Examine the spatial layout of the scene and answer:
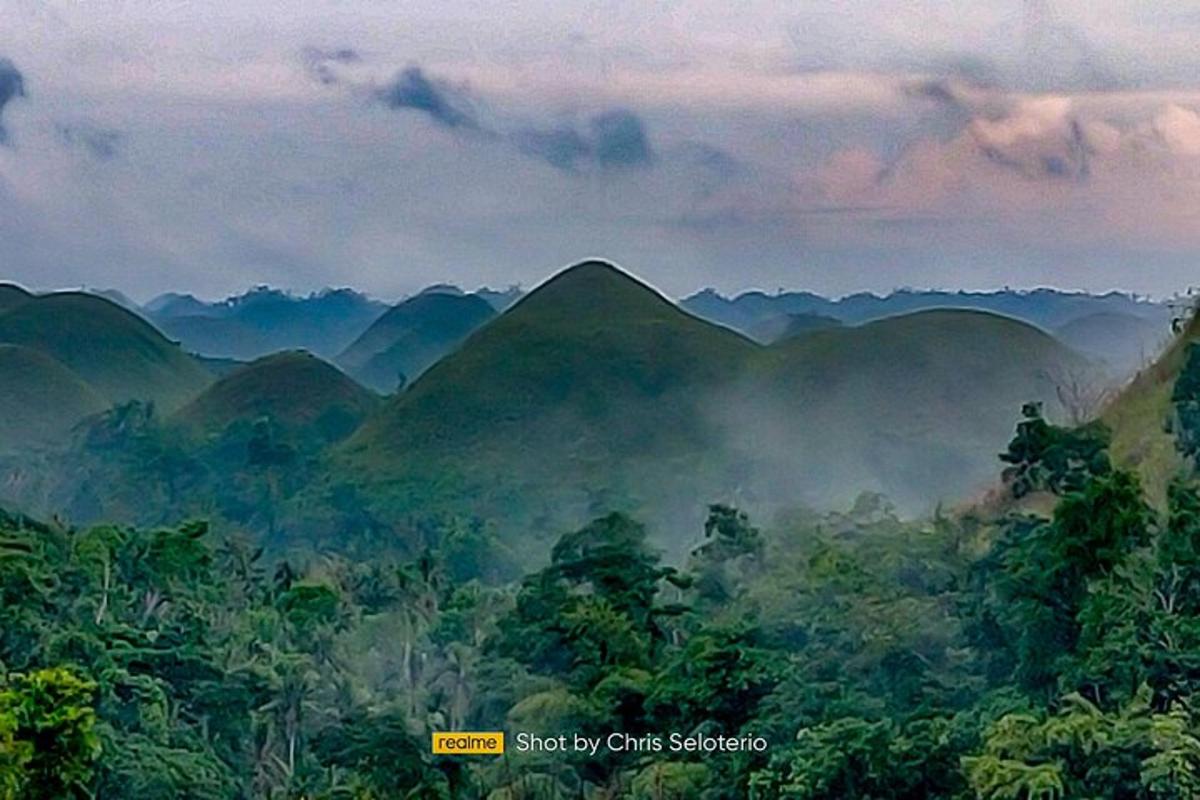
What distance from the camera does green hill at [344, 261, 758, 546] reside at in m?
20.2

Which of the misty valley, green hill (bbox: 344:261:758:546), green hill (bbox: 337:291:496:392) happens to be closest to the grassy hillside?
the misty valley

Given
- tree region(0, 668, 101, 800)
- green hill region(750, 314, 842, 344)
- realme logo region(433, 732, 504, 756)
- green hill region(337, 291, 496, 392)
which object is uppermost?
green hill region(337, 291, 496, 392)

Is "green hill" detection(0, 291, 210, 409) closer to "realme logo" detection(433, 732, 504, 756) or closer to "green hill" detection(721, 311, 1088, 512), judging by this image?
"green hill" detection(721, 311, 1088, 512)

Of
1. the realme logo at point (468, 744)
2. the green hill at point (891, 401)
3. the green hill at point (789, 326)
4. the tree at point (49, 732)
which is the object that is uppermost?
the green hill at point (789, 326)

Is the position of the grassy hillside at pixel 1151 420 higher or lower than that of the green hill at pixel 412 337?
lower

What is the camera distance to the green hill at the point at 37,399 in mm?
22953

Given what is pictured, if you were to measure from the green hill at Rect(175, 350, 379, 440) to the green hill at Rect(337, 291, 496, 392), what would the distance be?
4.04 feet

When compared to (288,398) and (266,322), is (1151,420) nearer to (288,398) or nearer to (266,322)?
(288,398)

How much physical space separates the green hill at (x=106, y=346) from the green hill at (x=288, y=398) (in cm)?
124

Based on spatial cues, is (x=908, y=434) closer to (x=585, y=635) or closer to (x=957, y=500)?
(x=957, y=500)

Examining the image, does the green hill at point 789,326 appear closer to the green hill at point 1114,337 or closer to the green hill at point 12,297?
the green hill at point 1114,337

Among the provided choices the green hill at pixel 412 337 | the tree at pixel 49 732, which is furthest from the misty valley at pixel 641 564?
the green hill at pixel 412 337

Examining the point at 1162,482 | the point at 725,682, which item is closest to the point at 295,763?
the point at 725,682

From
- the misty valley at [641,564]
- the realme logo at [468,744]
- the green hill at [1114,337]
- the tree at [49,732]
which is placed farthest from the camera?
the green hill at [1114,337]
